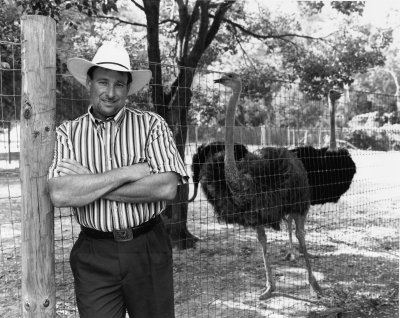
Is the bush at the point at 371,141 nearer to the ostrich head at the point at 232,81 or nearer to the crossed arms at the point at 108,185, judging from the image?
the ostrich head at the point at 232,81

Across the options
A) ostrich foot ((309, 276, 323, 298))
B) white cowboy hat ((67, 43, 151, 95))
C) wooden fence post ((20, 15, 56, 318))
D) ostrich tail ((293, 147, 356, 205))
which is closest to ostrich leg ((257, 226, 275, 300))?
ostrich foot ((309, 276, 323, 298))

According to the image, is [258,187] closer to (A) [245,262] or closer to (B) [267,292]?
(B) [267,292]

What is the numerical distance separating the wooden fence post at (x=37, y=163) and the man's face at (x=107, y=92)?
20cm

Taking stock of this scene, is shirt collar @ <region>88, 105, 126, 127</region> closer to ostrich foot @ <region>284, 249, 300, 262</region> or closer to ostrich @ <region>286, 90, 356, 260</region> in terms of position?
ostrich @ <region>286, 90, 356, 260</region>

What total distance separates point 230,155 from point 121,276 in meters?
2.42

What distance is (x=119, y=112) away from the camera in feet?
7.96

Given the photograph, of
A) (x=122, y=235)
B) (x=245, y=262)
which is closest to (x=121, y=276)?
(x=122, y=235)

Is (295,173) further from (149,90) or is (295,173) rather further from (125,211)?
(125,211)

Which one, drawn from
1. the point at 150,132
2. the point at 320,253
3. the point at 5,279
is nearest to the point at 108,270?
the point at 150,132

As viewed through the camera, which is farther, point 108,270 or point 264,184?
point 264,184

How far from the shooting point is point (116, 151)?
2.39 meters

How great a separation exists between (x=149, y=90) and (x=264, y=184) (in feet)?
5.85

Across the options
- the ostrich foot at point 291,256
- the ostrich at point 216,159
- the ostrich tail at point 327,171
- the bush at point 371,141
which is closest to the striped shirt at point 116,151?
the ostrich at point 216,159

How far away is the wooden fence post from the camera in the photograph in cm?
230
